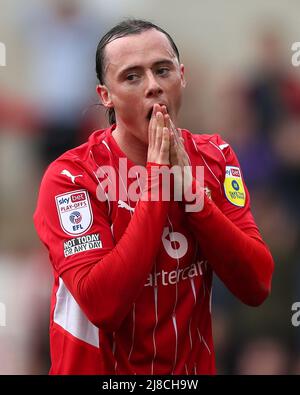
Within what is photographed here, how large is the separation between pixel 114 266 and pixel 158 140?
0.48 m

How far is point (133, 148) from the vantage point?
8.64 feet

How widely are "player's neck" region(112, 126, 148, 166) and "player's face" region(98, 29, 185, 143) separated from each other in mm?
35

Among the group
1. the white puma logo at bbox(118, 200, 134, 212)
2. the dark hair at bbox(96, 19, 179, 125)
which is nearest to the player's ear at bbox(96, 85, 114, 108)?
the dark hair at bbox(96, 19, 179, 125)

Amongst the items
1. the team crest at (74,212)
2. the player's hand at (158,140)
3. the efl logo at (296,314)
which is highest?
the player's hand at (158,140)

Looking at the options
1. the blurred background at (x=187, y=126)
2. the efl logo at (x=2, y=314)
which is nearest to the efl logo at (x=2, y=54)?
the blurred background at (x=187, y=126)

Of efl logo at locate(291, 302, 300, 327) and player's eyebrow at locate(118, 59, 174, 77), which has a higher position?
player's eyebrow at locate(118, 59, 174, 77)

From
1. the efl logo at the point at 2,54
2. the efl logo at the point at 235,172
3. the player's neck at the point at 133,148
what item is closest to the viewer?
the player's neck at the point at 133,148

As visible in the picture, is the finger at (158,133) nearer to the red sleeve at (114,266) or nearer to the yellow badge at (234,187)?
the red sleeve at (114,266)

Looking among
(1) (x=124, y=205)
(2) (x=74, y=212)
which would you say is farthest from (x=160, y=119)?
(2) (x=74, y=212)

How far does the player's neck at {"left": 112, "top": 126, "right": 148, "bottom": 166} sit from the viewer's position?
103 inches

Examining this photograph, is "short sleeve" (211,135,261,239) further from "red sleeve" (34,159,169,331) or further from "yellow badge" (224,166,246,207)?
"red sleeve" (34,159,169,331)

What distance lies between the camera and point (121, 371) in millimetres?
2545

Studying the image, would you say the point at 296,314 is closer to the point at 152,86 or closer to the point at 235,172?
the point at 235,172

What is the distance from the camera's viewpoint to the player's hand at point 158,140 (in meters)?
2.43
